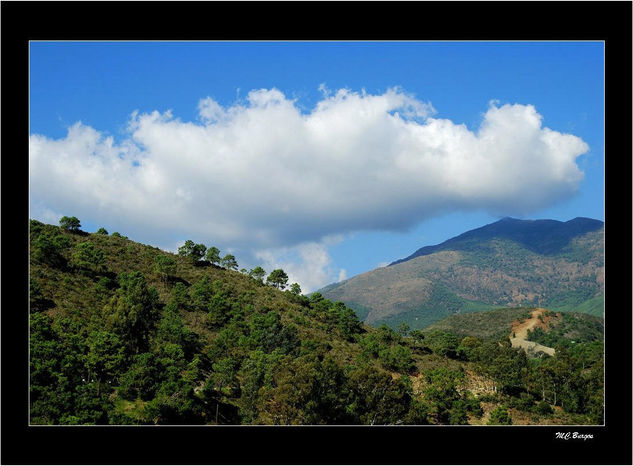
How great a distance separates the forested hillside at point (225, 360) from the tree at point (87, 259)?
4.1 inches

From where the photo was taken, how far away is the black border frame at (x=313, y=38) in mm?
6043

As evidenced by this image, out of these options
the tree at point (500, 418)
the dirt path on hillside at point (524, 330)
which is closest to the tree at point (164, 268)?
Result: the tree at point (500, 418)

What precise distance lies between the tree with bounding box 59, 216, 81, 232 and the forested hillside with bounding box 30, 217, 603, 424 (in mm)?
262

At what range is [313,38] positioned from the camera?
6.69m

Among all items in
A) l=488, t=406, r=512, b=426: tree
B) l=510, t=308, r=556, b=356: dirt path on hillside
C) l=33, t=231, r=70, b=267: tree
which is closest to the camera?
l=488, t=406, r=512, b=426: tree

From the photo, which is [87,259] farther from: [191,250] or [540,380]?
[540,380]

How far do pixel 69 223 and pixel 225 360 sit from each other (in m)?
30.3

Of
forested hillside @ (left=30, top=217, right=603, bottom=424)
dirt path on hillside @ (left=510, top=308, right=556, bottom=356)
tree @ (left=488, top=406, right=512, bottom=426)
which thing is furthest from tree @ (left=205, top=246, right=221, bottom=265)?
dirt path on hillside @ (left=510, top=308, right=556, bottom=356)

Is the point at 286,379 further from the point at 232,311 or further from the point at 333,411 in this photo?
the point at 232,311

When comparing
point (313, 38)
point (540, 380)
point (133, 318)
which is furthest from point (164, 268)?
point (313, 38)

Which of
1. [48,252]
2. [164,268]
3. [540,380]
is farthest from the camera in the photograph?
[164,268]

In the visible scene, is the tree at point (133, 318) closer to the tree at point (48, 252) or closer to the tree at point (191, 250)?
the tree at point (48, 252)

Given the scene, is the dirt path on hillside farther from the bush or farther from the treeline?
the bush

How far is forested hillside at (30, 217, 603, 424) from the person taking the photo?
17.1 metres
